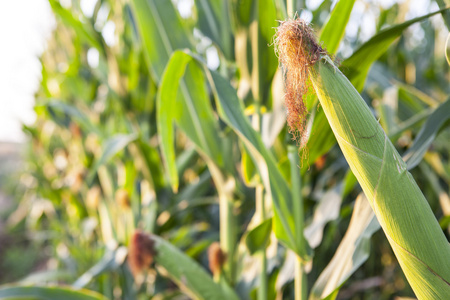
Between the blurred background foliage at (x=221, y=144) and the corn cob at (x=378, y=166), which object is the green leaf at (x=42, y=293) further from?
the corn cob at (x=378, y=166)

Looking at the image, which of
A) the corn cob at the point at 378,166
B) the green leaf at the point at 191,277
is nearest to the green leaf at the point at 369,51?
the corn cob at the point at 378,166

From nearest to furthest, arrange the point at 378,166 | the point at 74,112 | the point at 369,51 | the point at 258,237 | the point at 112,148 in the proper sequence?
1. the point at 378,166
2. the point at 369,51
3. the point at 258,237
4. the point at 112,148
5. the point at 74,112

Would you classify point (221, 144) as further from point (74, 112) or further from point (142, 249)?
point (74, 112)

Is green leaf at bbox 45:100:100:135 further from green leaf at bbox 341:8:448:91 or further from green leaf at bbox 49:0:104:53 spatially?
green leaf at bbox 341:8:448:91

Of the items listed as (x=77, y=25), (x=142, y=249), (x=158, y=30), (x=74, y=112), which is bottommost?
(x=142, y=249)

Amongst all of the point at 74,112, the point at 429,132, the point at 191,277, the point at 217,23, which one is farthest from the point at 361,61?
the point at 74,112

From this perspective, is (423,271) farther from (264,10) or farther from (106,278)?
(106,278)

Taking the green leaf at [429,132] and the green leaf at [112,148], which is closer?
the green leaf at [429,132]

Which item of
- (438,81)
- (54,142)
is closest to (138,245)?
(438,81)
